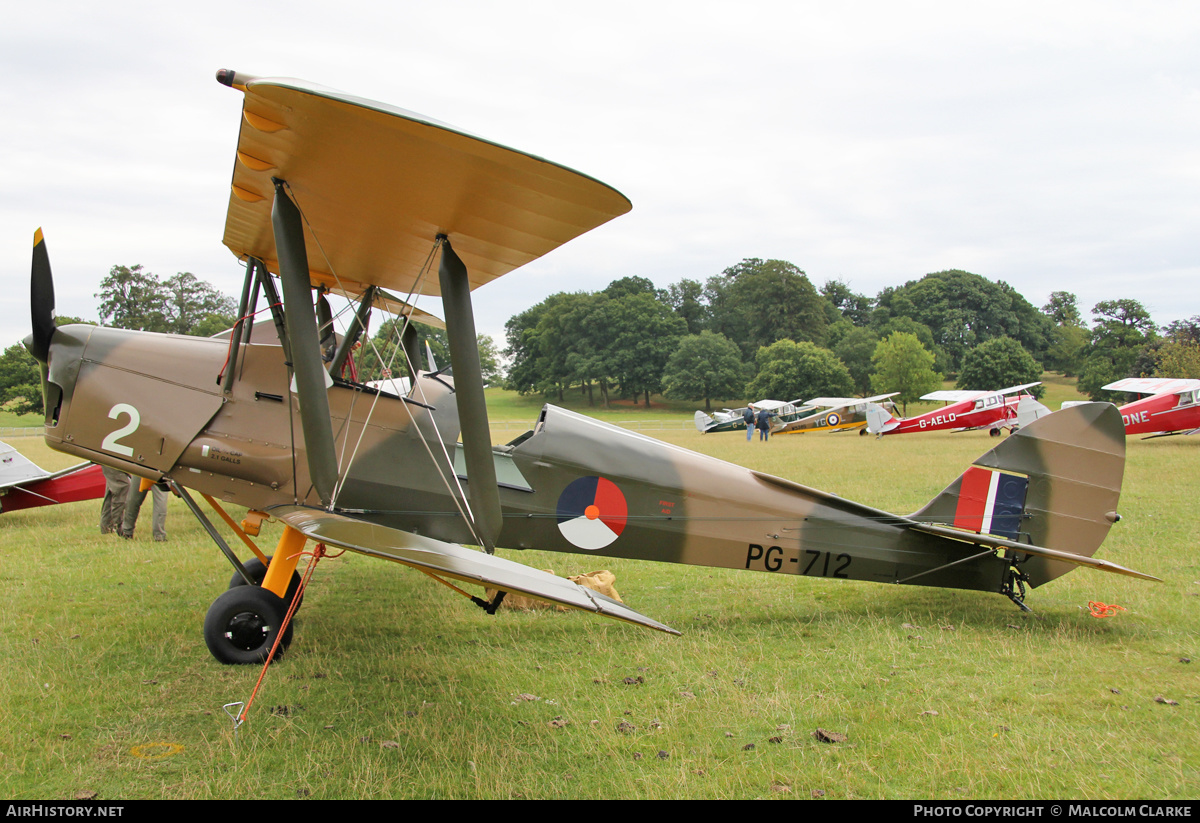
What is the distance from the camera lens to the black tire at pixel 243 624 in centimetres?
426

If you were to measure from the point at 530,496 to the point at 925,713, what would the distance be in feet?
9.16

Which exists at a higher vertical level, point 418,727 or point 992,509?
point 992,509

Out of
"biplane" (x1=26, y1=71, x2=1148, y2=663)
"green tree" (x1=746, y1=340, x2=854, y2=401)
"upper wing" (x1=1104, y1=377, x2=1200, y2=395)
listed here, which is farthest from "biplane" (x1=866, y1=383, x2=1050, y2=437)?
"green tree" (x1=746, y1=340, x2=854, y2=401)

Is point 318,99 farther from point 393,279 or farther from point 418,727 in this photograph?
point 418,727

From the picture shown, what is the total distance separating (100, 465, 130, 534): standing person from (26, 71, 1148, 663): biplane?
4693mm

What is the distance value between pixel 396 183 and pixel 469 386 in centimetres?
113

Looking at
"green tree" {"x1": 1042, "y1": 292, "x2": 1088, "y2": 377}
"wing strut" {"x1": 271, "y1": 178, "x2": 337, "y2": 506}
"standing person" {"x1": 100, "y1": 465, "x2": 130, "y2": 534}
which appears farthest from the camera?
"green tree" {"x1": 1042, "y1": 292, "x2": 1088, "y2": 377}

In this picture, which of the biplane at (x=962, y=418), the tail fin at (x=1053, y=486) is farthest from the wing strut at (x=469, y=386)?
the biplane at (x=962, y=418)

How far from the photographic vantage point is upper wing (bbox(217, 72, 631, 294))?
10.1 ft

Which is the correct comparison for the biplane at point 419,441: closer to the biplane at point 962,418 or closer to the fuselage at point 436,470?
the fuselage at point 436,470

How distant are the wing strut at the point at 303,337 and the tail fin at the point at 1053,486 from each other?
464cm

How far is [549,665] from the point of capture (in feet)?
14.7

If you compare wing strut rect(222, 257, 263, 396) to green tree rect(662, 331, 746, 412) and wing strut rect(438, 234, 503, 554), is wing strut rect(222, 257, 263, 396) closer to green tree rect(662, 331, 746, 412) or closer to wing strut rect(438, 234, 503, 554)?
wing strut rect(438, 234, 503, 554)
